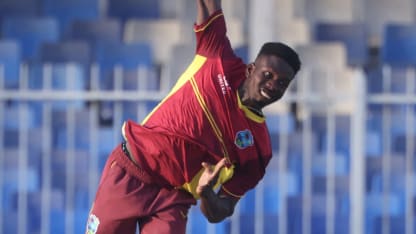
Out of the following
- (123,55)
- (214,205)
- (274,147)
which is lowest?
(274,147)

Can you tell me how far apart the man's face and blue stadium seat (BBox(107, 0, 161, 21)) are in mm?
5362

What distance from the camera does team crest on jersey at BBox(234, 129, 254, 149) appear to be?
15.0 ft

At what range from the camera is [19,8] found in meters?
9.52

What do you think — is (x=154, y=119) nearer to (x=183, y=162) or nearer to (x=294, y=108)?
(x=183, y=162)

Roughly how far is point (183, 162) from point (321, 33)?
5.14m

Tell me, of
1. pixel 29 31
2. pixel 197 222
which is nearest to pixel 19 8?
pixel 29 31

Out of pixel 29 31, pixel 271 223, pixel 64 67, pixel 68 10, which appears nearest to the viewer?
pixel 64 67

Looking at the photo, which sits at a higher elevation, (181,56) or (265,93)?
(265,93)

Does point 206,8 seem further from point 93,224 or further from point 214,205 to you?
point 93,224

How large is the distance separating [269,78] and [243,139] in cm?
33

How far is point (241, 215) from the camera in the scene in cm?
721

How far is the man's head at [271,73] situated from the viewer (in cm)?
440

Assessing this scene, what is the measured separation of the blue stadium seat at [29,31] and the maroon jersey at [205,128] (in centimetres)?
447

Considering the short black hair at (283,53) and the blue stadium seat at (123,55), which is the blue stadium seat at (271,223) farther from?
the short black hair at (283,53)
